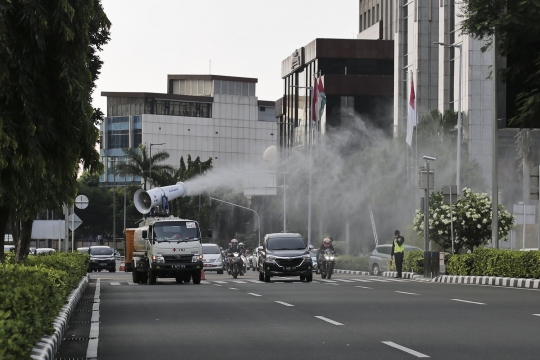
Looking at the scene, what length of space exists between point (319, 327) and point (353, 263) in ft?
149

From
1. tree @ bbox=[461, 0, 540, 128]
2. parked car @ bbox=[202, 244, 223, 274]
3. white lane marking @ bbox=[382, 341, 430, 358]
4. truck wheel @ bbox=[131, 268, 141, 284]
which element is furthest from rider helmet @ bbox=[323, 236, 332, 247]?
white lane marking @ bbox=[382, 341, 430, 358]

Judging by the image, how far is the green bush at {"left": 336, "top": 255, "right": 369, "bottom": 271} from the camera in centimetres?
5962

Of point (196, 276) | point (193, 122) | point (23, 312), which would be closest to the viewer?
point (23, 312)

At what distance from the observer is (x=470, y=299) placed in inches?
912

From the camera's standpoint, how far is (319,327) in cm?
1627

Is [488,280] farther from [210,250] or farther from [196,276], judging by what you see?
[210,250]

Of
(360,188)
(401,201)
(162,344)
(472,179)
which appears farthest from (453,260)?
(360,188)

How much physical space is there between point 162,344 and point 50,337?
71.6 inches

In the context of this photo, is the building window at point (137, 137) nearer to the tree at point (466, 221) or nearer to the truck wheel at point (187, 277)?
the tree at point (466, 221)

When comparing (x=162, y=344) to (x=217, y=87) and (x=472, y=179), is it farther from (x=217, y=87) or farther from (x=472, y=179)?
(x=217, y=87)

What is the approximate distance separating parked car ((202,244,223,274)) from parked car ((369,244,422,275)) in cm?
891

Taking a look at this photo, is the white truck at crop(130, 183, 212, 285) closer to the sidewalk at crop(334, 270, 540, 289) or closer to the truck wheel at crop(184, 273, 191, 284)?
the truck wheel at crop(184, 273, 191, 284)

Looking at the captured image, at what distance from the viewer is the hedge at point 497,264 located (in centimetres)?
3303

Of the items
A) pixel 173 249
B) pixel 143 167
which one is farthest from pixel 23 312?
pixel 143 167
